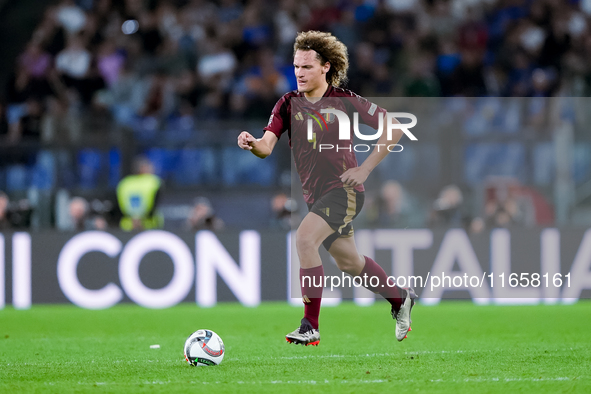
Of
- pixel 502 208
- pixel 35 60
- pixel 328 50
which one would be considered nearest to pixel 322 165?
pixel 328 50

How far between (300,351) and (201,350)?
1.04 metres

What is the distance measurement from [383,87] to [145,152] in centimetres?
380

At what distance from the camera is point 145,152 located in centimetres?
988

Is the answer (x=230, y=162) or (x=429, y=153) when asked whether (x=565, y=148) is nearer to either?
(x=429, y=153)

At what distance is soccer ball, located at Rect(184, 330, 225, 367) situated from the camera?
498 centimetres

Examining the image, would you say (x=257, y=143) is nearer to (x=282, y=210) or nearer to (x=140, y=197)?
(x=282, y=210)

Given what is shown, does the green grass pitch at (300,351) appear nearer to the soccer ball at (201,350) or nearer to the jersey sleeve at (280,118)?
the soccer ball at (201,350)

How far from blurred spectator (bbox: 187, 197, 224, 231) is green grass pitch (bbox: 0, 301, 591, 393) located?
1.01 meters

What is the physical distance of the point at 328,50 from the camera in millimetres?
5449

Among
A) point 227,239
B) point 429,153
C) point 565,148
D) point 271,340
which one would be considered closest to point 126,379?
point 271,340

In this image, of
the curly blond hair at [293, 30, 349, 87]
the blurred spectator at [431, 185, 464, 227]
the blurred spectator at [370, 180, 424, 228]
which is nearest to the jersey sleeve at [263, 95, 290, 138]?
the curly blond hair at [293, 30, 349, 87]

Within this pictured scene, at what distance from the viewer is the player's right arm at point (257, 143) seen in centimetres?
498

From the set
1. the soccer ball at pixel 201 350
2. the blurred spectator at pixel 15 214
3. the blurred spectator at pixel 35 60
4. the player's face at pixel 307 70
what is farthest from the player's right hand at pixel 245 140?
the blurred spectator at pixel 35 60

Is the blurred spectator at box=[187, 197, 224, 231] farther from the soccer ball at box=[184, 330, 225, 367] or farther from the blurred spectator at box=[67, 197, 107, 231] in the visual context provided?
the soccer ball at box=[184, 330, 225, 367]
